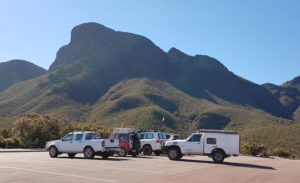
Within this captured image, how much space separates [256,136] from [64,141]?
149 ft

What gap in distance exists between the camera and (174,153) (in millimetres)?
23609

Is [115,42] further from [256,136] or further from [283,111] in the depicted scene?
[256,136]

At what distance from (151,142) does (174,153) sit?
534 cm

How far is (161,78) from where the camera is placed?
13962cm

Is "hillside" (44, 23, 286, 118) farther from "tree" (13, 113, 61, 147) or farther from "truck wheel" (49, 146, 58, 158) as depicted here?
"truck wheel" (49, 146, 58, 158)

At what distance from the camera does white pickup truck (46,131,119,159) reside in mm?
22562

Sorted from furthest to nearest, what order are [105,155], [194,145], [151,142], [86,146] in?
[151,142], [194,145], [105,155], [86,146]

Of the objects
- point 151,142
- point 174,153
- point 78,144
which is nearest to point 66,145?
point 78,144

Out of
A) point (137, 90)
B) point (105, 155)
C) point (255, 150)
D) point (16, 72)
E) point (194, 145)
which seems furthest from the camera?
point (16, 72)

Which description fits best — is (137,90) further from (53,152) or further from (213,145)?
(213,145)

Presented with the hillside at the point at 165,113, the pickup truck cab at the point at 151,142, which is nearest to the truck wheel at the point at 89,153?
the pickup truck cab at the point at 151,142

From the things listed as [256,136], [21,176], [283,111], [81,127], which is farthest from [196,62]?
[21,176]

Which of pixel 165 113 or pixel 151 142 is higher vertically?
pixel 165 113

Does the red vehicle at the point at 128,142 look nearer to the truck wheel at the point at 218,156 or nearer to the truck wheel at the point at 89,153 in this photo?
the truck wheel at the point at 89,153
